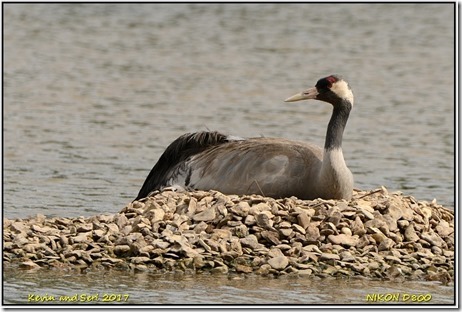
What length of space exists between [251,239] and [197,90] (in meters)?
13.7

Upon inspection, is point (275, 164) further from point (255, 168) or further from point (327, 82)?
point (327, 82)

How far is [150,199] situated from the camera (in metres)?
14.9

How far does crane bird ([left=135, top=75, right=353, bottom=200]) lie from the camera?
49.3ft

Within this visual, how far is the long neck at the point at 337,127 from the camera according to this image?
49.5 ft

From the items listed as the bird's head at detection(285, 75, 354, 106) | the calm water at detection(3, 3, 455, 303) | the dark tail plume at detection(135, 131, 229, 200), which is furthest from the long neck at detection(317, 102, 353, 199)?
the calm water at detection(3, 3, 455, 303)

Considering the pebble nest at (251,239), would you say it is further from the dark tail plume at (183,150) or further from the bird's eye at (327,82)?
the dark tail plume at (183,150)

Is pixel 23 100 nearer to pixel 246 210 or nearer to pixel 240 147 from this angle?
pixel 240 147

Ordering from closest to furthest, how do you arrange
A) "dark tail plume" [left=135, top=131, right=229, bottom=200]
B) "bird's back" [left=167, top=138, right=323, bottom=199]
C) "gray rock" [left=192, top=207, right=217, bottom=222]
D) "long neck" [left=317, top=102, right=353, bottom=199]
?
1. "gray rock" [left=192, top=207, right=217, bottom=222]
2. "long neck" [left=317, top=102, right=353, bottom=199]
3. "bird's back" [left=167, top=138, right=323, bottom=199]
4. "dark tail plume" [left=135, top=131, right=229, bottom=200]

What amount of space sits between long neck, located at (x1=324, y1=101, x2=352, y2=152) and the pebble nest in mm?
835

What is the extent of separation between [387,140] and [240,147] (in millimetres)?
6925

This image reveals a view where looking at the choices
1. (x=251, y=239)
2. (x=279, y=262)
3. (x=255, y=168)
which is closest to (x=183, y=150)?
(x=255, y=168)

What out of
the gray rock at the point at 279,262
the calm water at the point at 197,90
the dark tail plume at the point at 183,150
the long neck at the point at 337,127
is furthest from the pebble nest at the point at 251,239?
the dark tail plume at the point at 183,150

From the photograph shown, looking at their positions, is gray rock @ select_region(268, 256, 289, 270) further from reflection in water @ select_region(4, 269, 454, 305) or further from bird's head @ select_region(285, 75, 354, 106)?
bird's head @ select_region(285, 75, 354, 106)

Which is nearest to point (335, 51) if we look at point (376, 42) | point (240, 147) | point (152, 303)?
point (376, 42)
